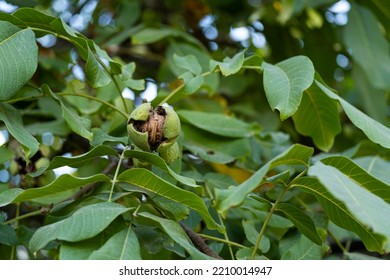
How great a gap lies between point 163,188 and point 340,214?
0.24 m

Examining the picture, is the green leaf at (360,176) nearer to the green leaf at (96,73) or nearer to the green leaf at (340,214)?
the green leaf at (340,214)

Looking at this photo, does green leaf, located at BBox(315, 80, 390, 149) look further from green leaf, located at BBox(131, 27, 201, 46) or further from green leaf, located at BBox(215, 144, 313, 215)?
green leaf, located at BBox(131, 27, 201, 46)

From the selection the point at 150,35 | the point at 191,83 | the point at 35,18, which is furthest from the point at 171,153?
the point at 150,35

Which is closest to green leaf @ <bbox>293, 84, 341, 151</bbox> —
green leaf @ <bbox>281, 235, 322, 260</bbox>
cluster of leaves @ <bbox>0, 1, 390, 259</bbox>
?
cluster of leaves @ <bbox>0, 1, 390, 259</bbox>

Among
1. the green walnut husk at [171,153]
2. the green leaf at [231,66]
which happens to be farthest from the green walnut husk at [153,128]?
the green leaf at [231,66]

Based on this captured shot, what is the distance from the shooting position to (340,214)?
842mm

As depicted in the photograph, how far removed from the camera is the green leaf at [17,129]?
86 cm

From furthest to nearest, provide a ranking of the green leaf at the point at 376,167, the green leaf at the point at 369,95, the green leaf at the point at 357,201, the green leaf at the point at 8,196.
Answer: the green leaf at the point at 369,95 < the green leaf at the point at 376,167 < the green leaf at the point at 8,196 < the green leaf at the point at 357,201

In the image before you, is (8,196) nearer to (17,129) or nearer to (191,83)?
(17,129)

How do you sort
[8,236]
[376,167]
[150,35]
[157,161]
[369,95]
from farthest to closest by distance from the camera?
[369,95] → [150,35] → [376,167] → [8,236] → [157,161]

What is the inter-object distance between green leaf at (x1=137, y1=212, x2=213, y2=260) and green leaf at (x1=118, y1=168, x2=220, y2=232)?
3 cm

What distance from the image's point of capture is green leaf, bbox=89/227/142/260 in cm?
73

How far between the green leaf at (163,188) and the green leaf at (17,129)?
0.13m
